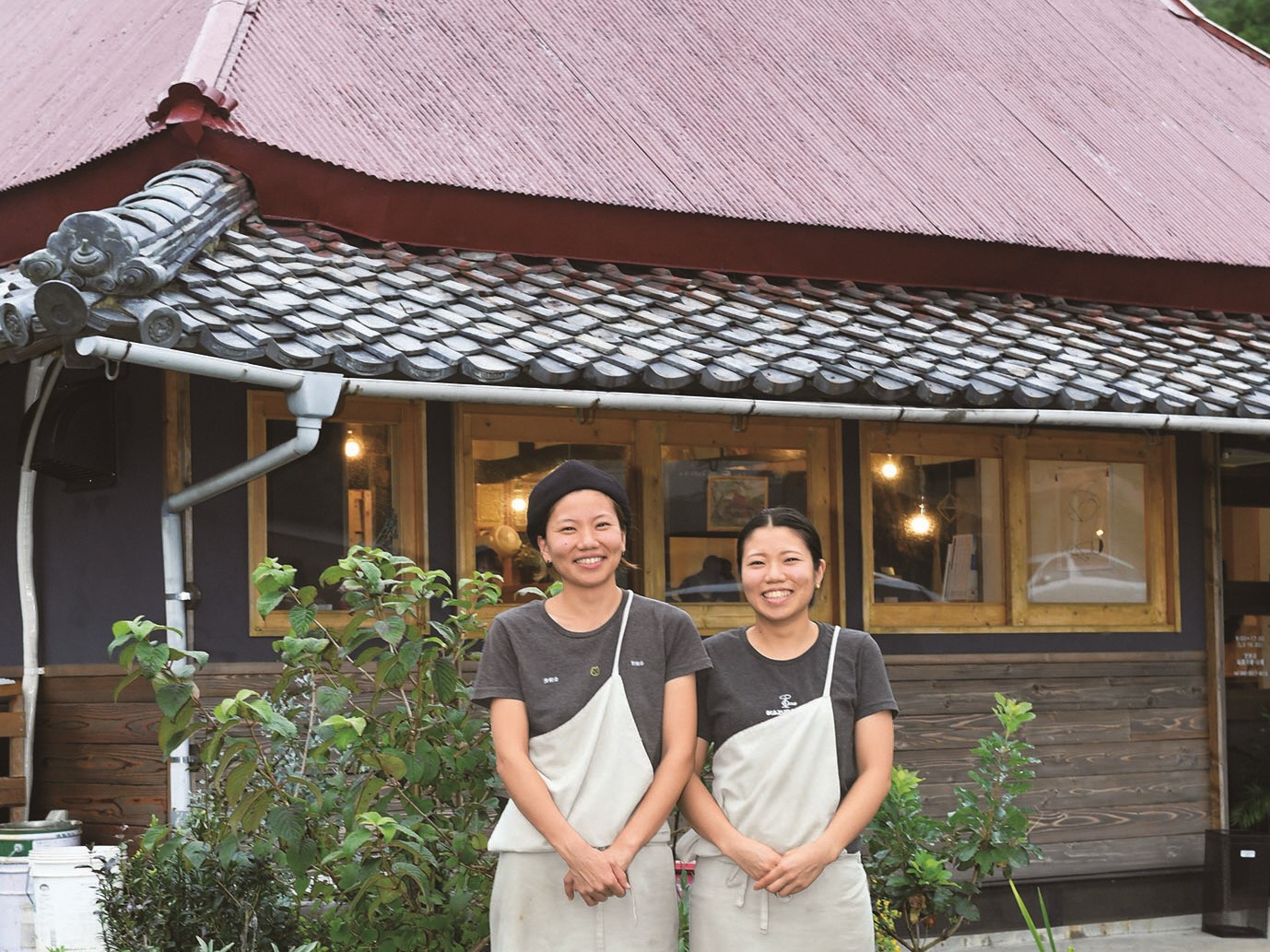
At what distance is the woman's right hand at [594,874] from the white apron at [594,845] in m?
0.08

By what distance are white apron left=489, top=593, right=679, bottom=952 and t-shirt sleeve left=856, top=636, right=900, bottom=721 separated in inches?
22.5

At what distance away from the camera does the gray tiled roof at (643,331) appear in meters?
6.42

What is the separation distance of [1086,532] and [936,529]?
3.07 feet

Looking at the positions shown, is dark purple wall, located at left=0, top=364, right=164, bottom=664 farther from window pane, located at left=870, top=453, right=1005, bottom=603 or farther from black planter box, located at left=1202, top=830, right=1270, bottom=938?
black planter box, located at left=1202, top=830, right=1270, bottom=938

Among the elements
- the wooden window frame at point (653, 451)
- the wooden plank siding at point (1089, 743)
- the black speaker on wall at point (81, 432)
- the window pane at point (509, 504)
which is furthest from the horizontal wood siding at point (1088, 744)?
the black speaker on wall at point (81, 432)

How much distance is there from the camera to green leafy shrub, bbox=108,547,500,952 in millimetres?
5211

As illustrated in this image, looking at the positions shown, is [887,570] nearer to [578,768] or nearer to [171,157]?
[171,157]

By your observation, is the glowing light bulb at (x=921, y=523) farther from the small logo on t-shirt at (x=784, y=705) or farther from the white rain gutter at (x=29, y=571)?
the small logo on t-shirt at (x=784, y=705)

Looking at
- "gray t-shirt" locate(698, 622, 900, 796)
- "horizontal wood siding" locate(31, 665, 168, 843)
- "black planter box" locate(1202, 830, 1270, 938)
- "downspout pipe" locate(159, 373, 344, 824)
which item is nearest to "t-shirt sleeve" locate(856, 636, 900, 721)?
"gray t-shirt" locate(698, 622, 900, 796)

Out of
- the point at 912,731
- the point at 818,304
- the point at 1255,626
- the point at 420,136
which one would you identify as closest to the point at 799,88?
the point at 818,304

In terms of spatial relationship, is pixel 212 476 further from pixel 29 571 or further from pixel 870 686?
pixel 870 686

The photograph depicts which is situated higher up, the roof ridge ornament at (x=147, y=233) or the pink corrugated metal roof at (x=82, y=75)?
the pink corrugated metal roof at (x=82, y=75)

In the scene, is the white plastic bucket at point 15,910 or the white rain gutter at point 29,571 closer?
the white plastic bucket at point 15,910

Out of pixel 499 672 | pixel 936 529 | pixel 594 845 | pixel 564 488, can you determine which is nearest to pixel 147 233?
pixel 564 488
